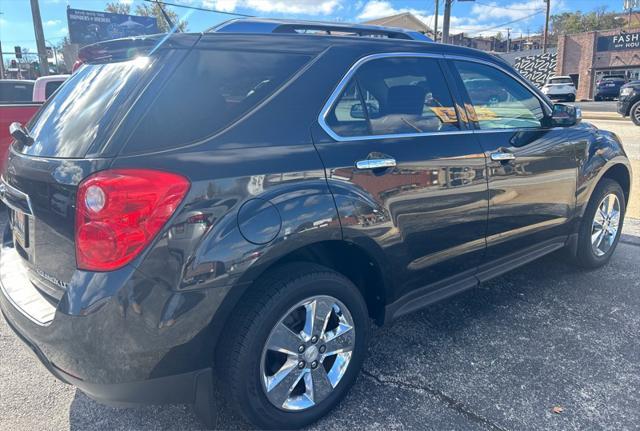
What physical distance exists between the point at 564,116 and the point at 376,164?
2003 millimetres

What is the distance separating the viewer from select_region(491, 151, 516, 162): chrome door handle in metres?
3.13

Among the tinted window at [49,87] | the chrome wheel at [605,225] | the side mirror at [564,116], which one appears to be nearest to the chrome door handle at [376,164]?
the side mirror at [564,116]

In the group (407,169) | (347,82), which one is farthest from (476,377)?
(347,82)

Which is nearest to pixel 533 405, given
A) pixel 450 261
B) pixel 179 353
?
pixel 450 261

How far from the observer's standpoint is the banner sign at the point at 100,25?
32.2 meters

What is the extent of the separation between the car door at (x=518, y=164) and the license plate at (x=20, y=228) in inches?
97.7

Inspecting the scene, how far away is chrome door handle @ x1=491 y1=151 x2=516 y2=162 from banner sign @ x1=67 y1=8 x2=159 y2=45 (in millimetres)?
33278

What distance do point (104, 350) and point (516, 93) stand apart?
311 centimetres

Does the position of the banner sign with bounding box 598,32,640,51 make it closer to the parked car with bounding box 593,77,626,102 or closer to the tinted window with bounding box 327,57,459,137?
the parked car with bounding box 593,77,626,102

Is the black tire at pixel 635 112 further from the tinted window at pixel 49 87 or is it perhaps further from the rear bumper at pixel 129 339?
the rear bumper at pixel 129 339

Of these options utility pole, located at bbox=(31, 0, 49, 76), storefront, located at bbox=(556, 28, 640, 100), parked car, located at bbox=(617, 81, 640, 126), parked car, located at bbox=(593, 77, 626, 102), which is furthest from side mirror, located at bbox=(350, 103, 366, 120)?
storefront, located at bbox=(556, 28, 640, 100)

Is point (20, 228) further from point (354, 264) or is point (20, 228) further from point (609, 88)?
point (609, 88)

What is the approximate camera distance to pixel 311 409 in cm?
241

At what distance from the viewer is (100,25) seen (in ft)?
108
